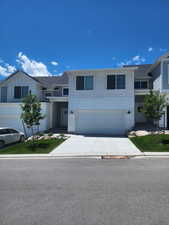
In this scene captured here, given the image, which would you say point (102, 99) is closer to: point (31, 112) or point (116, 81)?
point (116, 81)

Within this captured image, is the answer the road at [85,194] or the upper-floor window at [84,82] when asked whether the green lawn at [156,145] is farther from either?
the upper-floor window at [84,82]

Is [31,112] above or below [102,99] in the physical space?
below

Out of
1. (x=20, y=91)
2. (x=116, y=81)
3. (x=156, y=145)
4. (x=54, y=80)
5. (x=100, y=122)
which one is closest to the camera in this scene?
(x=156, y=145)

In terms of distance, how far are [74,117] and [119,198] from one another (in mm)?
12767

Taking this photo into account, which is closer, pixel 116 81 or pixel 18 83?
pixel 116 81

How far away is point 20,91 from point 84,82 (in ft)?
31.3

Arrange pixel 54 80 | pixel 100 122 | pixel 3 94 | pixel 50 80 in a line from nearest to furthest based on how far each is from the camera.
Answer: pixel 100 122, pixel 3 94, pixel 54 80, pixel 50 80

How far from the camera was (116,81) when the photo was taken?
51.5 ft

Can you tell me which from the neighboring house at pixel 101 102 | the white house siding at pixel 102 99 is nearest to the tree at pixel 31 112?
the neighboring house at pixel 101 102

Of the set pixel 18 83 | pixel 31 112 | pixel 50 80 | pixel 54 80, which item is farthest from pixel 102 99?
pixel 18 83

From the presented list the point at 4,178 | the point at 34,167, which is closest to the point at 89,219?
the point at 4,178

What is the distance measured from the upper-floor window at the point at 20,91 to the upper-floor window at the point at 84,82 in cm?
795

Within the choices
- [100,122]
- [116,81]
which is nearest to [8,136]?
[100,122]

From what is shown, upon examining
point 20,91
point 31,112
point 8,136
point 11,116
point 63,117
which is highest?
point 20,91
